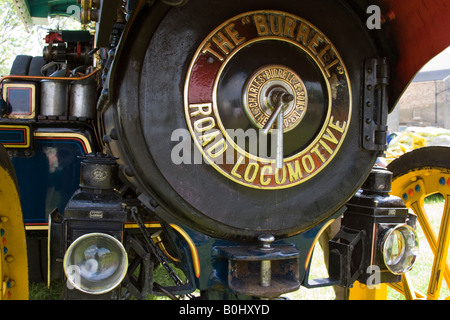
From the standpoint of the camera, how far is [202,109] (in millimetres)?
1609

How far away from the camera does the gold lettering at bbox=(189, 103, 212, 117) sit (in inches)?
63.0

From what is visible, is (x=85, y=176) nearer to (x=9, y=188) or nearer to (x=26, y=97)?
(x=9, y=188)

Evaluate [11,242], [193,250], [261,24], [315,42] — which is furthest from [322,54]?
[11,242]

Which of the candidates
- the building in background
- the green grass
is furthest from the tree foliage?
the building in background

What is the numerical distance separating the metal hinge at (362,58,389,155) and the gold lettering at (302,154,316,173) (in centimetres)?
27

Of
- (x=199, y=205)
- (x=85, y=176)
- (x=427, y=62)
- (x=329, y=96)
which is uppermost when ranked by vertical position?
(x=427, y=62)

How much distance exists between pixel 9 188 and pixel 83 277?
1.78 ft

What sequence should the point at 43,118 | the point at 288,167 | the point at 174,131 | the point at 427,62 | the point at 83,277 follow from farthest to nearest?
the point at 43,118
the point at 427,62
the point at 288,167
the point at 174,131
the point at 83,277

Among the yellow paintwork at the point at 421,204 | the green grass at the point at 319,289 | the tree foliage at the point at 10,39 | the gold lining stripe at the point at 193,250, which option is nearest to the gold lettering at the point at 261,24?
the gold lining stripe at the point at 193,250

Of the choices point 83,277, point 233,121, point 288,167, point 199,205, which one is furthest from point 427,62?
point 83,277

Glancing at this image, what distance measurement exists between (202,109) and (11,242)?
951mm

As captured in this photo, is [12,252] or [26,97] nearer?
[12,252]

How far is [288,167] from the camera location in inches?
68.1

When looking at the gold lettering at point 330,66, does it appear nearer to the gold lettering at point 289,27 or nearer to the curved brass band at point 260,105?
the curved brass band at point 260,105
